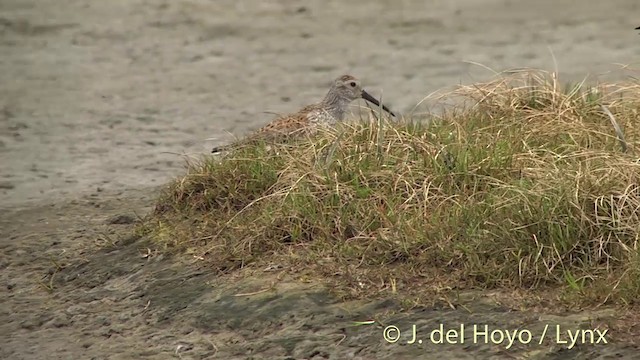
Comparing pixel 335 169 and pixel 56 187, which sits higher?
pixel 335 169

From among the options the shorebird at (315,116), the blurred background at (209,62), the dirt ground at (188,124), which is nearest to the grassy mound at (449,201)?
the dirt ground at (188,124)

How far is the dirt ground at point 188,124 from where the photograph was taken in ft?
23.5

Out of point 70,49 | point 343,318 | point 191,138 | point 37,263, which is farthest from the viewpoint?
point 70,49

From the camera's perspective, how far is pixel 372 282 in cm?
737

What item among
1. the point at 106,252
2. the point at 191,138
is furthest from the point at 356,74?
the point at 106,252

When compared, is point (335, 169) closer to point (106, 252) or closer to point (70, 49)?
point (106, 252)

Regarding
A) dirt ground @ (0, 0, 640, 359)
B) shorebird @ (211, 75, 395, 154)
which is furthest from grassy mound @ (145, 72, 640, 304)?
shorebird @ (211, 75, 395, 154)

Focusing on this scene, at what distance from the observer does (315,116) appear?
32.8ft

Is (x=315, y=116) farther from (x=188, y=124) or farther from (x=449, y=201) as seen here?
(x=188, y=124)

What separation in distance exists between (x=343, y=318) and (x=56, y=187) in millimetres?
4311

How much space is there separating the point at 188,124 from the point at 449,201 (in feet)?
16.1

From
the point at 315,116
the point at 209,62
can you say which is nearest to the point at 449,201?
the point at 315,116

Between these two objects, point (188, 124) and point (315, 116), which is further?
point (188, 124)

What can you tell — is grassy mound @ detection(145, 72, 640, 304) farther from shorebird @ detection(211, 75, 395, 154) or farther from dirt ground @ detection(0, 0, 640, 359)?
shorebird @ detection(211, 75, 395, 154)
